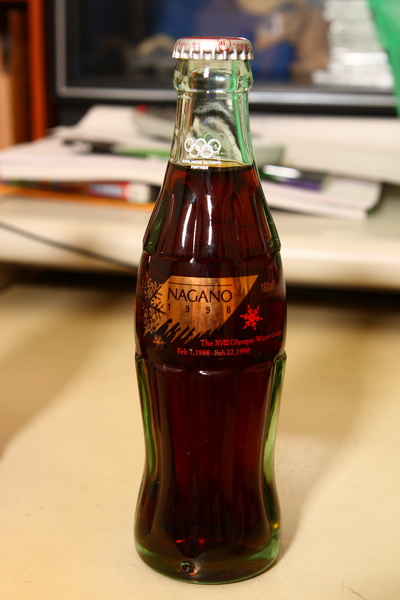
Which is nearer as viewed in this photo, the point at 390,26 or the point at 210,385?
the point at 210,385

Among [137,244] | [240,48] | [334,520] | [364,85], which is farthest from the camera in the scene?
[364,85]

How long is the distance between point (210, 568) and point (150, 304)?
151 mm

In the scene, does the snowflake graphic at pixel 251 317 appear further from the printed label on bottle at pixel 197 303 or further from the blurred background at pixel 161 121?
the blurred background at pixel 161 121

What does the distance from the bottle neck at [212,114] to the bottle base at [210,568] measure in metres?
0.22

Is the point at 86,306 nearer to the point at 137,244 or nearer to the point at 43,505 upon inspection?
the point at 137,244

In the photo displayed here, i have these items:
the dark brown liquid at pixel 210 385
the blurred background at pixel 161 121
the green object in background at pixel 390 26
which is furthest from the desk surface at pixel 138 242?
the dark brown liquid at pixel 210 385

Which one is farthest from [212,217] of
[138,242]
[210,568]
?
[138,242]

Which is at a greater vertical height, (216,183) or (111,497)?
(216,183)

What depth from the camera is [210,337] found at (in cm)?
42

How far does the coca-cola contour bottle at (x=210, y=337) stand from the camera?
1.39ft

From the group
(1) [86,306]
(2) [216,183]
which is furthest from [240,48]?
(1) [86,306]

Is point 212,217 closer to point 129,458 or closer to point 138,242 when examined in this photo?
point 129,458

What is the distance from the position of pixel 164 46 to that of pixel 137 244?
846mm

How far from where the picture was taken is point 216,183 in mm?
439
